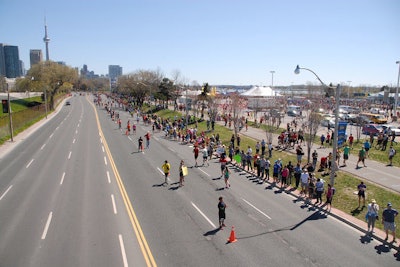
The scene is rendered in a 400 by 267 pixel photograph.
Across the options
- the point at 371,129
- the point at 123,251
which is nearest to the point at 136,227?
the point at 123,251

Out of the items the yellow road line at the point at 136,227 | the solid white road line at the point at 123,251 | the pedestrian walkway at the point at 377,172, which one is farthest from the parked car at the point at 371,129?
the solid white road line at the point at 123,251

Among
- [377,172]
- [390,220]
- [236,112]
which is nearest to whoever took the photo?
[390,220]

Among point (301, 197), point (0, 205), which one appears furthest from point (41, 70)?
point (301, 197)

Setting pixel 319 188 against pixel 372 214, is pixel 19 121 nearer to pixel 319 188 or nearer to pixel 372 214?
pixel 319 188

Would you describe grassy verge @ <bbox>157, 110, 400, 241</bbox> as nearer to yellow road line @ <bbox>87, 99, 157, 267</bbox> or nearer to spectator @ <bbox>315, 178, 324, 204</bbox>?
spectator @ <bbox>315, 178, 324, 204</bbox>

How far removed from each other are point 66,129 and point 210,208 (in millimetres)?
33854

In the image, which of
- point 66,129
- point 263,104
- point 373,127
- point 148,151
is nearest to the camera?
point 148,151

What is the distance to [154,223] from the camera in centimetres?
1304

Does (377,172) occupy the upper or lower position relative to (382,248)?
upper

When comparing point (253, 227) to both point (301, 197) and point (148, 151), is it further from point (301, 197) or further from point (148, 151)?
point (148, 151)

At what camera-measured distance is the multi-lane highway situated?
1047 cm

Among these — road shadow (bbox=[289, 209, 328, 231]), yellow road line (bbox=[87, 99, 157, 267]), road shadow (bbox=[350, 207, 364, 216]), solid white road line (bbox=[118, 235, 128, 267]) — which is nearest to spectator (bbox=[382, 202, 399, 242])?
road shadow (bbox=[350, 207, 364, 216])

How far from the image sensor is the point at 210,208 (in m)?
14.9

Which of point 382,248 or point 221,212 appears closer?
point 382,248
